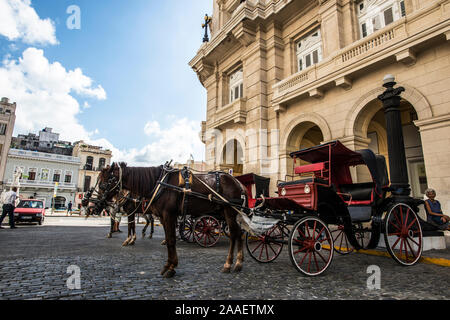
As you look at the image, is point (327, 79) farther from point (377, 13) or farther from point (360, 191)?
point (360, 191)

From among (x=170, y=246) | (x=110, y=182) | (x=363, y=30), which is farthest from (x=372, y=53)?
(x=110, y=182)

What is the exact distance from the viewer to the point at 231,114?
49.8ft

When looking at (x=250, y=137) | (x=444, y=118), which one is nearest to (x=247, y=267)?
(x=444, y=118)

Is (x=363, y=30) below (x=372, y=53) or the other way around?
the other way around

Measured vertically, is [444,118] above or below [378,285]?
above

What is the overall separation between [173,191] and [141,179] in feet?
2.35

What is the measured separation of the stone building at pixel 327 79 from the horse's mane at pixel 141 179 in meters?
8.39

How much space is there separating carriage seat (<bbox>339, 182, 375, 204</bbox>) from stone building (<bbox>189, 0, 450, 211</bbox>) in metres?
3.74

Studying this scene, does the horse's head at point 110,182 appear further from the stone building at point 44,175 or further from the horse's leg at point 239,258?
the stone building at point 44,175

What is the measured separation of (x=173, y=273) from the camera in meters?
3.84

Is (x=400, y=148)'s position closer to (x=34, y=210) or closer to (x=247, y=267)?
(x=247, y=267)
